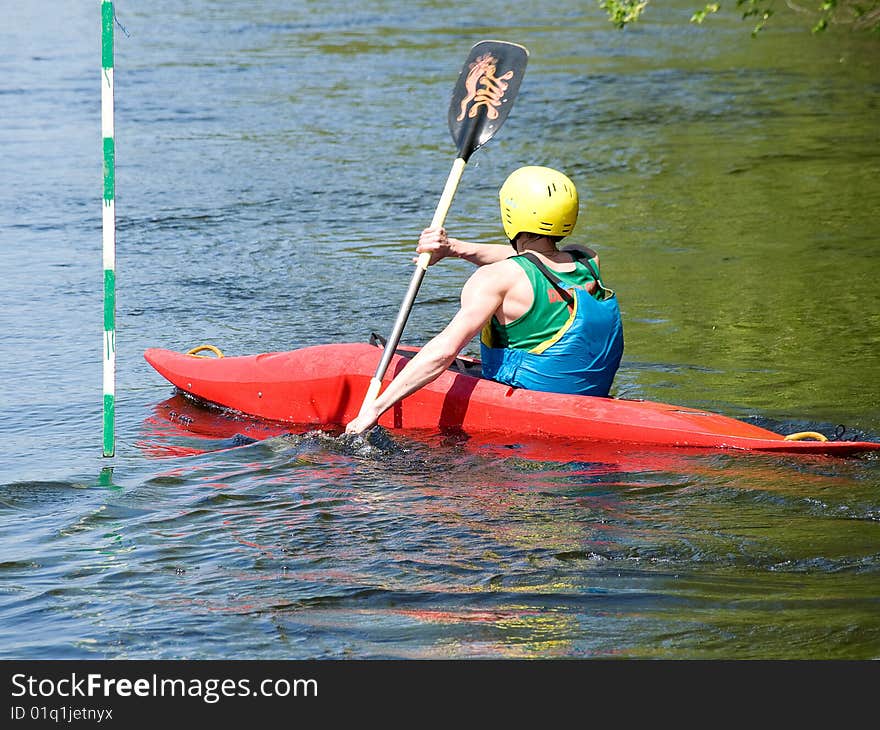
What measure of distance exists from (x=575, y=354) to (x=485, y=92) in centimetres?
166

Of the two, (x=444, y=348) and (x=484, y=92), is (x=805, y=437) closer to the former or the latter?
(x=444, y=348)

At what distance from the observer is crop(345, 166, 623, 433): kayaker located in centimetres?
557

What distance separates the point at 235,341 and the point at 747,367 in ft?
9.16

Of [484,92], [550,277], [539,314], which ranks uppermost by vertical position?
[484,92]

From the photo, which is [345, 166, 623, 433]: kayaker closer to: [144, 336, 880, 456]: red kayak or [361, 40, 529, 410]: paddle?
[144, 336, 880, 456]: red kayak

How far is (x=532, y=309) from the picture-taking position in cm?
565

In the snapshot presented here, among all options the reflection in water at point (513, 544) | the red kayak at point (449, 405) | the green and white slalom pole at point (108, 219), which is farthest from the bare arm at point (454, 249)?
the green and white slalom pole at point (108, 219)

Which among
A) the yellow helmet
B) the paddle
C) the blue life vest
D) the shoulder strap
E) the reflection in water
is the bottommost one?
the reflection in water

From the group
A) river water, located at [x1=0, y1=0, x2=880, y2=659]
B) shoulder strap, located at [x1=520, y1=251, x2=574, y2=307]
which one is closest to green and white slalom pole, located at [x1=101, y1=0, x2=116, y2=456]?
river water, located at [x1=0, y1=0, x2=880, y2=659]

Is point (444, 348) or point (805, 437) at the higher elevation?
point (444, 348)

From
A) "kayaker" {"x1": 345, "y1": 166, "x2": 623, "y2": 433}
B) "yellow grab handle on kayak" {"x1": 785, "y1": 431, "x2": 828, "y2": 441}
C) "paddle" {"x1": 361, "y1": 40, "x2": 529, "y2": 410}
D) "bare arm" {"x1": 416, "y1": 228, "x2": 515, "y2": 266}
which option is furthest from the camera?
"paddle" {"x1": 361, "y1": 40, "x2": 529, "y2": 410}

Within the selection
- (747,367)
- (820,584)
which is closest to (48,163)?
(747,367)

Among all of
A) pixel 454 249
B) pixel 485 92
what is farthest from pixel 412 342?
pixel 454 249

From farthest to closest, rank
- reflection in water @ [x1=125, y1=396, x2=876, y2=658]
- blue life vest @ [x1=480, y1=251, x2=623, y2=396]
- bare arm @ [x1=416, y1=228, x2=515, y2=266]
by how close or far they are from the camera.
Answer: bare arm @ [x1=416, y1=228, x2=515, y2=266]
blue life vest @ [x1=480, y1=251, x2=623, y2=396]
reflection in water @ [x1=125, y1=396, x2=876, y2=658]
